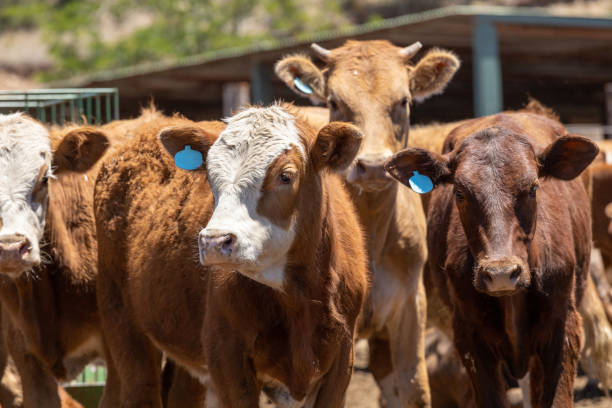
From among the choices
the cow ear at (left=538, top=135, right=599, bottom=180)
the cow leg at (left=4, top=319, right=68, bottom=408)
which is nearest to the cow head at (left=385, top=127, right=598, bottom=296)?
the cow ear at (left=538, top=135, right=599, bottom=180)

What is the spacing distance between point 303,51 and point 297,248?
859cm

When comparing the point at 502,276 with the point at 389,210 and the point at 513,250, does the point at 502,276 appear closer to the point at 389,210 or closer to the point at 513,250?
the point at 513,250

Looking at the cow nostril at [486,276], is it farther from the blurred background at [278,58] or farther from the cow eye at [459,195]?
the blurred background at [278,58]

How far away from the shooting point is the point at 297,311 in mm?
5086

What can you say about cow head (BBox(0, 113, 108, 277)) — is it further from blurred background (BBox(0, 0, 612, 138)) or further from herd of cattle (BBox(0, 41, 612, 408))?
blurred background (BBox(0, 0, 612, 138))

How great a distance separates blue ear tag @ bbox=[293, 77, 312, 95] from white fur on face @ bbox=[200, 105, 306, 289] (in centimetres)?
233

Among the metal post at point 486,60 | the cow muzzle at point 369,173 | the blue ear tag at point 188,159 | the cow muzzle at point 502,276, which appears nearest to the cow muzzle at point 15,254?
the blue ear tag at point 188,159

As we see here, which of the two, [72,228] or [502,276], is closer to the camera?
[502,276]

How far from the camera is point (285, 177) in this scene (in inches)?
193

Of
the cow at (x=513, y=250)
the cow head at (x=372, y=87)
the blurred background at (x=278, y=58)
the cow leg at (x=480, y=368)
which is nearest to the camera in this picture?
the cow at (x=513, y=250)

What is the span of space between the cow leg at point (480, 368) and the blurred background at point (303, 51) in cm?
395

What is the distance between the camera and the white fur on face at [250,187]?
4.64 m

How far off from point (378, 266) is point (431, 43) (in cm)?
653

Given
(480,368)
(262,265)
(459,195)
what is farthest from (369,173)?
(262,265)
